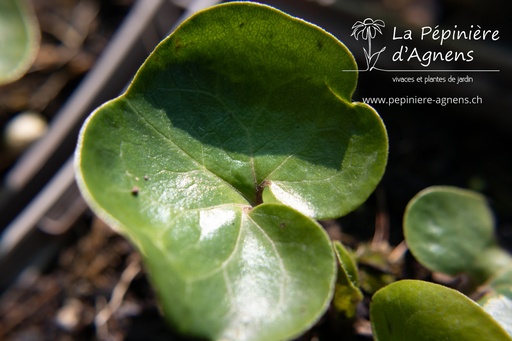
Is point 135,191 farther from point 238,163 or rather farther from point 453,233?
point 453,233

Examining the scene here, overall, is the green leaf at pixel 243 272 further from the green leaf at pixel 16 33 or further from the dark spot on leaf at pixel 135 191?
the green leaf at pixel 16 33

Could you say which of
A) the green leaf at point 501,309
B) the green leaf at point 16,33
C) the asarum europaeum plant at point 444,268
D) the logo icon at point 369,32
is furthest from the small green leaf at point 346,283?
the green leaf at point 16,33

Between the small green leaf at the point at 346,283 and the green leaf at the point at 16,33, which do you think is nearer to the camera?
the small green leaf at the point at 346,283

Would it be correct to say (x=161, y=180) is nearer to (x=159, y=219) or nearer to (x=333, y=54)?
(x=159, y=219)

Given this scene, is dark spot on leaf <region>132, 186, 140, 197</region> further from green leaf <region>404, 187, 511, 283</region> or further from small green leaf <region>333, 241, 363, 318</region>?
green leaf <region>404, 187, 511, 283</region>

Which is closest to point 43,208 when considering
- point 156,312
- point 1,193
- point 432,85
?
point 1,193

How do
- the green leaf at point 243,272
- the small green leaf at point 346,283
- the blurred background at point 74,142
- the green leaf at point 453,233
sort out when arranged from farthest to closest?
the blurred background at point 74,142
the green leaf at point 453,233
the small green leaf at point 346,283
the green leaf at point 243,272
